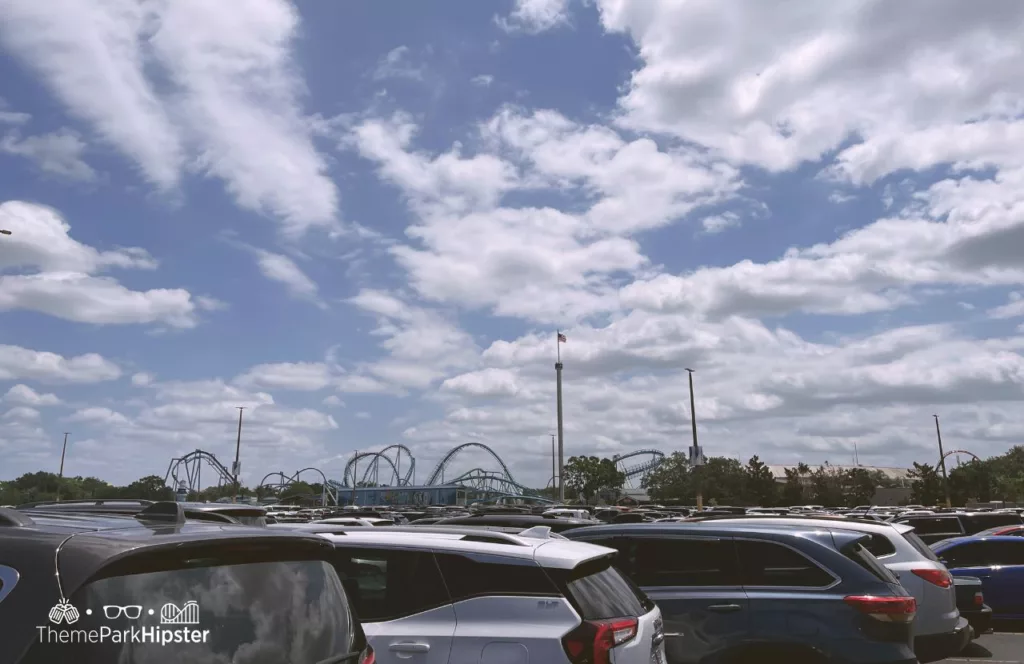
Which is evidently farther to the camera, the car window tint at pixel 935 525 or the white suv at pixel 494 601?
the car window tint at pixel 935 525

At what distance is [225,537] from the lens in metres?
3.12

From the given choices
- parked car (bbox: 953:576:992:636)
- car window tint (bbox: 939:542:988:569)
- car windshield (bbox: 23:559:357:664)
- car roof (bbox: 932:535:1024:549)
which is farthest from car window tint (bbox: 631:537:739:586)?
car roof (bbox: 932:535:1024:549)

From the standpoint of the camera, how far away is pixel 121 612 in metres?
2.67

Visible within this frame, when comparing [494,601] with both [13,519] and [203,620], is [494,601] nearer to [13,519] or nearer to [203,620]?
[203,620]

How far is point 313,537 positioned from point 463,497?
124784mm

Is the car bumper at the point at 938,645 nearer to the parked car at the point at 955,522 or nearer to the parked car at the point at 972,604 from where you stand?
the parked car at the point at 972,604

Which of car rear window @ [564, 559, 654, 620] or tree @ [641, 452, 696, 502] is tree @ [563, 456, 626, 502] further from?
car rear window @ [564, 559, 654, 620]

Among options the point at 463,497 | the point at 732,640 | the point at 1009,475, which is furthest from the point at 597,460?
the point at 732,640

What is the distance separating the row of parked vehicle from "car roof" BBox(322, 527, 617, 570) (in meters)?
→ 0.02

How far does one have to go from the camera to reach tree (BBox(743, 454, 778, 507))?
86875 millimetres

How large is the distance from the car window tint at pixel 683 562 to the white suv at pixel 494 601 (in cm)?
196

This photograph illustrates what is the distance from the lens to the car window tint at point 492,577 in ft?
16.2

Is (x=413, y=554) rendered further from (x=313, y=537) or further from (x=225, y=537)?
(x=225, y=537)

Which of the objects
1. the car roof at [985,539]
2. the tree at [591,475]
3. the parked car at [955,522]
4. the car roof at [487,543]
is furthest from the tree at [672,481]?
the car roof at [487,543]
